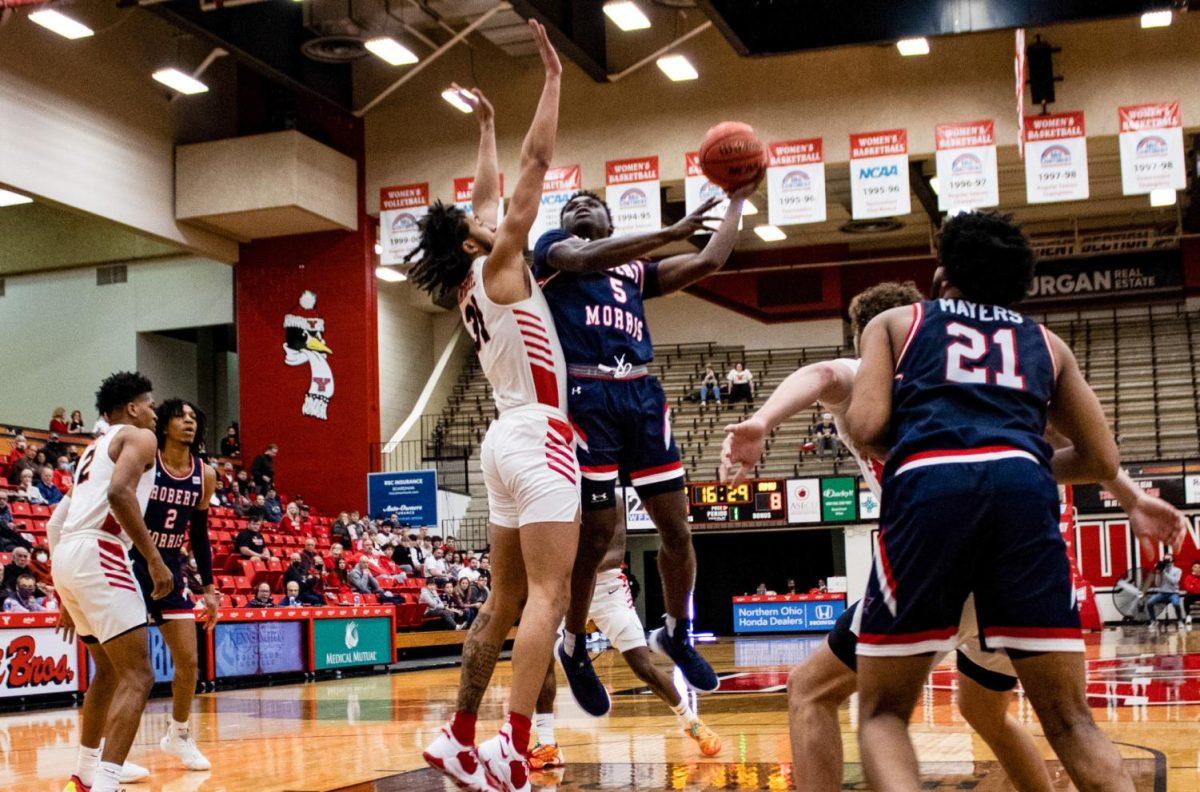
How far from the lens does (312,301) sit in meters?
25.6

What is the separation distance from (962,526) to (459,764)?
6.77 feet

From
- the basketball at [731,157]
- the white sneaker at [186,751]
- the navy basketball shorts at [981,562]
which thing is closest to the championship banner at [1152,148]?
the basketball at [731,157]

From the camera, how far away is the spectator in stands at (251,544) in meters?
18.3

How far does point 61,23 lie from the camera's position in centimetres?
1905

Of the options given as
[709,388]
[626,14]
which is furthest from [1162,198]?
[626,14]

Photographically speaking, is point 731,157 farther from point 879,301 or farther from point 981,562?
point 981,562

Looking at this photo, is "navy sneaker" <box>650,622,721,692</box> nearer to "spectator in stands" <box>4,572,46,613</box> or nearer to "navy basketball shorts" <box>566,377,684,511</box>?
"navy basketball shorts" <box>566,377,684,511</box>

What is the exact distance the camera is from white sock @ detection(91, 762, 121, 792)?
17.9 feet

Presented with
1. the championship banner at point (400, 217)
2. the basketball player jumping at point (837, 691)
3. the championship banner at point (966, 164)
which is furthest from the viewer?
the championship banner at point (400, 217)

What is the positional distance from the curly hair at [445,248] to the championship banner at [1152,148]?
1663cm

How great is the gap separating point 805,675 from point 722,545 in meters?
25.2

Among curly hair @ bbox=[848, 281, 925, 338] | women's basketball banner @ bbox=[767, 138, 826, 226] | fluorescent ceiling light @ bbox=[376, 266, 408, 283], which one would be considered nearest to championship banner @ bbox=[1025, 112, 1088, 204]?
women's basketball banner @ bbox=[767, 138, 826, 226]

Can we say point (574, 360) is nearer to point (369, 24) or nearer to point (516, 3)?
point (516, 3)

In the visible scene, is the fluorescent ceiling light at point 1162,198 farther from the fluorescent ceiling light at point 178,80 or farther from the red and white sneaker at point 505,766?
the red and white sneaker at point 505,766
